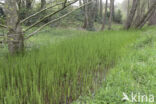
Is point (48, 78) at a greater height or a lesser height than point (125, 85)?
greater

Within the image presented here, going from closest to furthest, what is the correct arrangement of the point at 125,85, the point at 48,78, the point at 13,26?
the point at 48,78, the point at 125,85, the point at 13,26

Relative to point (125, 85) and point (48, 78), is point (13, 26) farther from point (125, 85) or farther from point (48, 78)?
point (125, 85)

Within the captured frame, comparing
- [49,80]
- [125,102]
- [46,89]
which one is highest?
[49,80]

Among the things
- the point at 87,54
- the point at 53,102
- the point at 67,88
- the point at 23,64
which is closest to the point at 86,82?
the point at 67,88

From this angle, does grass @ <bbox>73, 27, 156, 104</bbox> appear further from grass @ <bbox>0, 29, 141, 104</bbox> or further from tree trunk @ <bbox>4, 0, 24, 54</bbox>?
tree trunk @ <bbox>4, 0, 24, 54</bbox>

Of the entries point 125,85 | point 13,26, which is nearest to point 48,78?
point 125,85

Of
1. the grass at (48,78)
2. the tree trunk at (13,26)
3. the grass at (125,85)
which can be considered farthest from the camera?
the tree trunk at (13,26)

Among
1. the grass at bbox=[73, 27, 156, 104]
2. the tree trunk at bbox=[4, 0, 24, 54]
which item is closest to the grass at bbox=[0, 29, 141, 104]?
the grass at bbox=[73, 27, 156, 104]

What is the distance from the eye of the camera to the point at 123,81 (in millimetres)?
1608

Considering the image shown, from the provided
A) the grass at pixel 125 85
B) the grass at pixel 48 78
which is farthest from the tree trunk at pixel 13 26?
the grass at pixel 125 85

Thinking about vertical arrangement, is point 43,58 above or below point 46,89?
above

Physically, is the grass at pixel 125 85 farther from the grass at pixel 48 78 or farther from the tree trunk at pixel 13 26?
the tree trunk at pixel 13 26

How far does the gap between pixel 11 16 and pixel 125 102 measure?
2127mm

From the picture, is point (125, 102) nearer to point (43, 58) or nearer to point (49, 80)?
point (49, 80)
